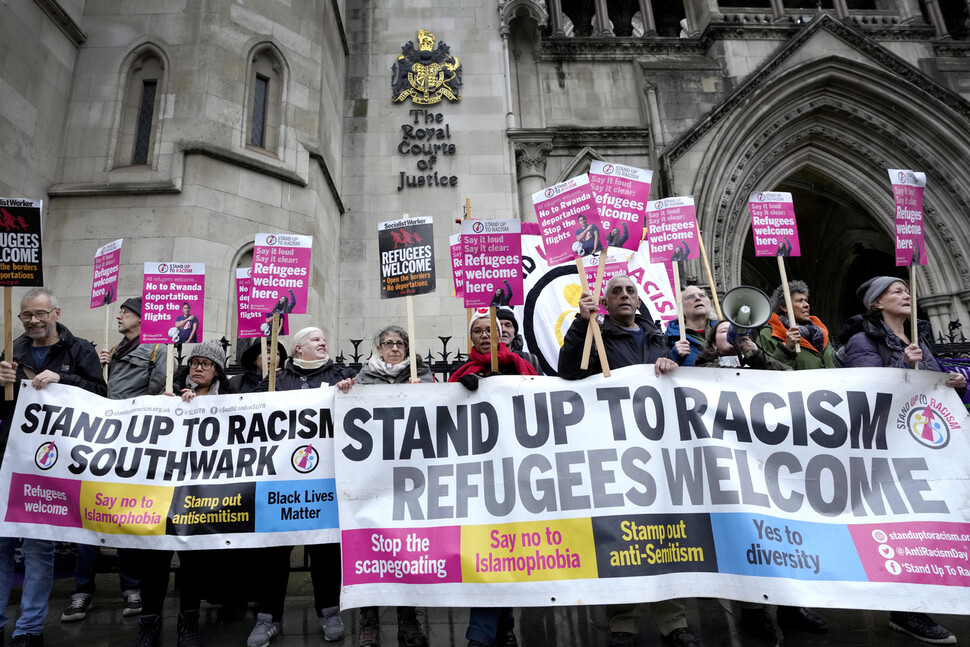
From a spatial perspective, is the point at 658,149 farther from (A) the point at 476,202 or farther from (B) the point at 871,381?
(B) the point at 871,381

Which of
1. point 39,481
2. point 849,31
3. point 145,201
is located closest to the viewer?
point 39,481

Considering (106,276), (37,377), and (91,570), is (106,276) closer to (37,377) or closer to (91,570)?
(37,377)

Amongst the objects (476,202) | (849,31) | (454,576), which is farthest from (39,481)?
(849,31)

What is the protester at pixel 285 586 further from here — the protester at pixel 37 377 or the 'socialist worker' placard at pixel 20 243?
the 'socialist worker' placard at pixel 20 243

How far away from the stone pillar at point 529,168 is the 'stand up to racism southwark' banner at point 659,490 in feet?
30.8

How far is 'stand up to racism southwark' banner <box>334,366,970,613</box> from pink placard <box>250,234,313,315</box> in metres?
1.20

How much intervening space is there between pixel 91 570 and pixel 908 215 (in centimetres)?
731

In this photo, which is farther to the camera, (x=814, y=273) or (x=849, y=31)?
(x=814, y=273)

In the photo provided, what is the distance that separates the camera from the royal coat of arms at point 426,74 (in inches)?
513

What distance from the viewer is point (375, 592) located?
11.4ft

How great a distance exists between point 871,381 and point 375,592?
356 centimetres

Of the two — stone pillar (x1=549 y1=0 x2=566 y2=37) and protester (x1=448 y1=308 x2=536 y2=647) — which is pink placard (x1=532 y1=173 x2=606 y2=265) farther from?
stone pillar (x1=549 y1=0 x2=566 y2=37)

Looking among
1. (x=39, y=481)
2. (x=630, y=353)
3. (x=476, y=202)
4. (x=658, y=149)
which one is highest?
(x=658, y=149)

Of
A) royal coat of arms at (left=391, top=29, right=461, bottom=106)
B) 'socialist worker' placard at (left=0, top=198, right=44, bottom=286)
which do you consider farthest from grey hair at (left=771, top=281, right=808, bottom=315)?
royal coat of arms at (left=391, top=29, right=461, bottom=106)
